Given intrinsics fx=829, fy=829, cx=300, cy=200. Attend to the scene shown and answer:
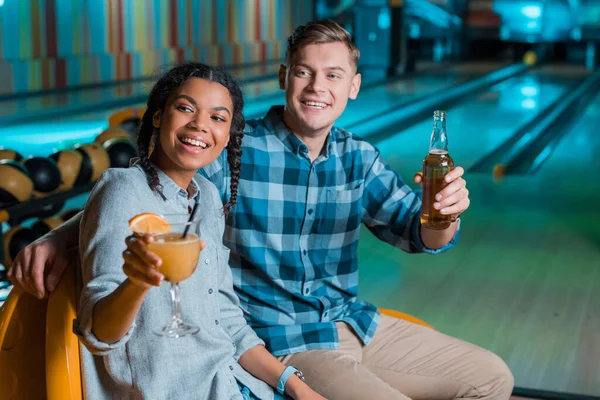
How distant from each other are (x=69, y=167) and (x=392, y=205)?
87.2 inches

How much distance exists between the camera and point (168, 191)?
52.4 inches

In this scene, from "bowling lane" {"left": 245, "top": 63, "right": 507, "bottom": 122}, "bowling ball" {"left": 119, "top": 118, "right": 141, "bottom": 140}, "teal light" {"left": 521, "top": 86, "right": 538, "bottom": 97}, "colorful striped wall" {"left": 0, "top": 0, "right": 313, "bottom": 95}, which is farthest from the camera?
"teal light" {"left": 521, "top": 86, "right": 538, "bottom": 97}

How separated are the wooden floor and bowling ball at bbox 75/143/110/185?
1.28m

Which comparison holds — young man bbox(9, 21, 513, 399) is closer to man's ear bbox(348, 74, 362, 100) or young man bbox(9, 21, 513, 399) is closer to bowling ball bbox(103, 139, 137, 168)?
man's ear bbox(348, 74, 362, 100)

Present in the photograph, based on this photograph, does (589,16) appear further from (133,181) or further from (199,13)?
(133,181)

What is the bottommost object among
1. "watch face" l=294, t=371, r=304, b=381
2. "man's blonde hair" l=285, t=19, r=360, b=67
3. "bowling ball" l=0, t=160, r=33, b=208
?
"watch face" l=294, t=371, r=304, b=381

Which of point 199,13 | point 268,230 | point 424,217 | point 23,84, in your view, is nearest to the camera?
point 424,217

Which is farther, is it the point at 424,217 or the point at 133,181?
the point at 424,217

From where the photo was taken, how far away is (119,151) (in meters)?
3.95

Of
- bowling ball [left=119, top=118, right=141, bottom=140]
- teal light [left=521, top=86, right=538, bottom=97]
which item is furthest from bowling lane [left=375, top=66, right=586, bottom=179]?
bowling ball [left=119, top=118, right=141, bottom=140]

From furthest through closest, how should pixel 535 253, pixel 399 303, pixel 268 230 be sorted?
1. pixel 535 253
2. pixel 399 303
3. pixel 268 230

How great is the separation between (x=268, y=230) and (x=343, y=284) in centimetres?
21

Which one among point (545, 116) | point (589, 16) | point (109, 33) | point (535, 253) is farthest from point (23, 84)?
point (589, 16)

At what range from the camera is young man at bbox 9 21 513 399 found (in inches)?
65.8
